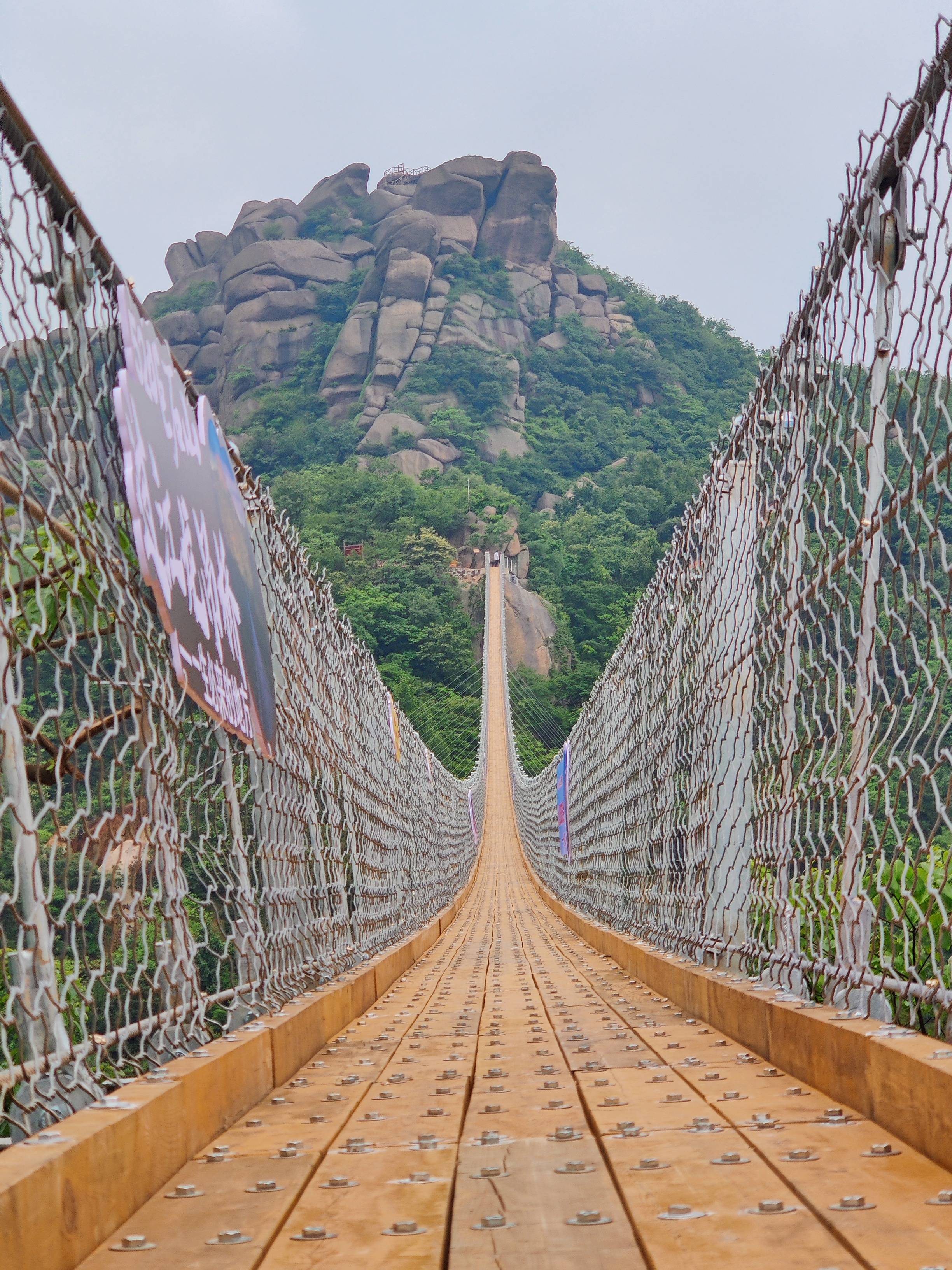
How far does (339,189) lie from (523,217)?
12.4 m

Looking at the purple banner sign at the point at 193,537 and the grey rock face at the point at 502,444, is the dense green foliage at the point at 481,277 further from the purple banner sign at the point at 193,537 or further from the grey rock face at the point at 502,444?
the purple banner sign at the point at 193,537

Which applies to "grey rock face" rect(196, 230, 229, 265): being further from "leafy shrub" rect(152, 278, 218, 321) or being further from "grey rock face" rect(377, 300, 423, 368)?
"grey rock face" rect(377, 300, 423, 368)

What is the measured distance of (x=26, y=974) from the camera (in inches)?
50.1

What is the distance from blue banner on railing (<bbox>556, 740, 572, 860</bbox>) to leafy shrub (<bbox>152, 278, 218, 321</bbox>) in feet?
191

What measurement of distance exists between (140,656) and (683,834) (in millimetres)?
2128

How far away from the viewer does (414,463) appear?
2088 inches

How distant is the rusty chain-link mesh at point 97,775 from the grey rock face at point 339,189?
73.1 m

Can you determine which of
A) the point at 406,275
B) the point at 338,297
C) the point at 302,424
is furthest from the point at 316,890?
the point at 338,297

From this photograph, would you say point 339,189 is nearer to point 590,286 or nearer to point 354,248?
point 354,248

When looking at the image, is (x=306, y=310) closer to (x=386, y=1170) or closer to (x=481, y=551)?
(x=481, y=551)

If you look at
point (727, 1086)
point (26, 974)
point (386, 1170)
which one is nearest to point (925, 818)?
point (727, 1086)

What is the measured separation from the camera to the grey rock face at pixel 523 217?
65.1 meters

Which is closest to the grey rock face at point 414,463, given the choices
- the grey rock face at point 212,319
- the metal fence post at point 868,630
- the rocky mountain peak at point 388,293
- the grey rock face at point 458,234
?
the rocky mountain peak at point 388,293

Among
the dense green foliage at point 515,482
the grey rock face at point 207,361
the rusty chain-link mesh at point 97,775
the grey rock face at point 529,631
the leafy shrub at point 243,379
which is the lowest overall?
the rusty chain-link mesh at point 97,775
